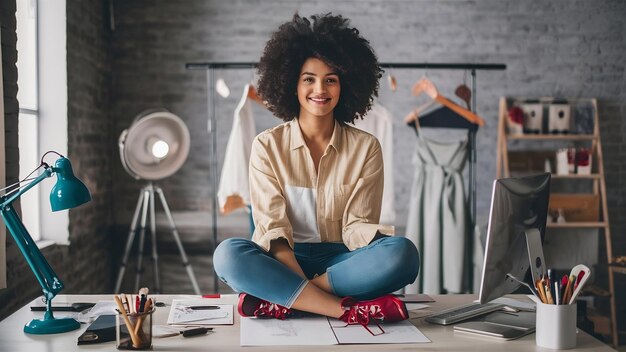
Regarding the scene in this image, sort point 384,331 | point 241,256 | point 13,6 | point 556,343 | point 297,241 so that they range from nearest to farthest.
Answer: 1. point 556,343
2. point 384,331
3. point 241,256
4. point 297,241
5. point 13,6

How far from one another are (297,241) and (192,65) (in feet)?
6.46

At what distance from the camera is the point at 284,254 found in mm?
2586

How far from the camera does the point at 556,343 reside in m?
2.02

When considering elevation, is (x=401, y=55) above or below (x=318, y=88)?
above

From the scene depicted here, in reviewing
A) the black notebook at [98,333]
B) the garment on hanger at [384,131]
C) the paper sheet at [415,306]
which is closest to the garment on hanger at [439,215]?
the garment on hanger at [384,131]

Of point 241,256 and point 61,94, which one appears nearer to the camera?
point 241,256

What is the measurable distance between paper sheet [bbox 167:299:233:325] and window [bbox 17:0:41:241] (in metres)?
1.72

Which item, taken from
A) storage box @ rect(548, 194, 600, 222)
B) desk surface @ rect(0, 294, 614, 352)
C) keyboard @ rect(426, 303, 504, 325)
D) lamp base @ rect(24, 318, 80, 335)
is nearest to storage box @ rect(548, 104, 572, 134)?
storage box @ rect(548, 194, 600, 222)

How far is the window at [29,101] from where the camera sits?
3.91 meters

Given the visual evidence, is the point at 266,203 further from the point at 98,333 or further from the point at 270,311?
the point at 98,333

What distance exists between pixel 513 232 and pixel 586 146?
3.61 m

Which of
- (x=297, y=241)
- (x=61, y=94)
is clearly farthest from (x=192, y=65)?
(x=297, y=241)

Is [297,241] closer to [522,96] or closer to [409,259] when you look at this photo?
[409,259]

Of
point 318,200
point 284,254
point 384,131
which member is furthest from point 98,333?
point 384,131
